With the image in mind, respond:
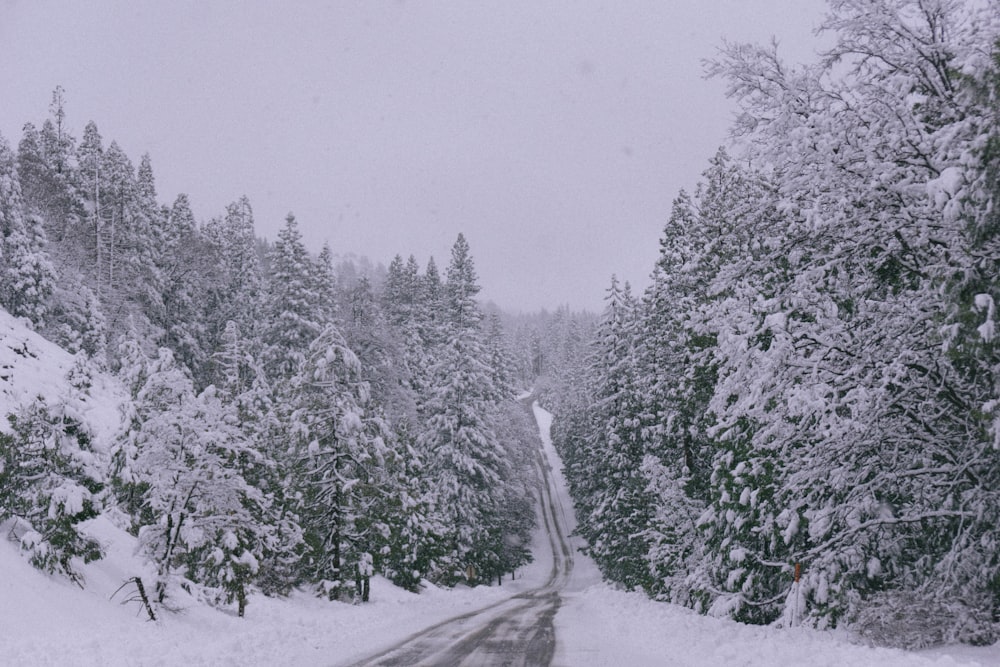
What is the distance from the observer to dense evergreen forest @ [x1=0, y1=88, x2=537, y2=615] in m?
13.9

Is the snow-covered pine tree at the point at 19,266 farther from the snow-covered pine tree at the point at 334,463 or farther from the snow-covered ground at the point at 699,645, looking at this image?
the snow-covered ground at the point at 699,645

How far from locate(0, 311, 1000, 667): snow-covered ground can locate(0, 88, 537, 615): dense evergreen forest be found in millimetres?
827

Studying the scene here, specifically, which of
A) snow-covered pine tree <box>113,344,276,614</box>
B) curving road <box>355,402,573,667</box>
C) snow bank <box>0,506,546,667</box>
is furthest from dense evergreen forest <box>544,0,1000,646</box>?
snow-covered pine tree <box>113,344,276,614</box>

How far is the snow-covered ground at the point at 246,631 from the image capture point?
9.55 metres

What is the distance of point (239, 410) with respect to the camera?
78.3ft

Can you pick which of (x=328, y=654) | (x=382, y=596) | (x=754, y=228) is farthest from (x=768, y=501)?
(x=382, y=596)

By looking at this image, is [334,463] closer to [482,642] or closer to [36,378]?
[36,378]

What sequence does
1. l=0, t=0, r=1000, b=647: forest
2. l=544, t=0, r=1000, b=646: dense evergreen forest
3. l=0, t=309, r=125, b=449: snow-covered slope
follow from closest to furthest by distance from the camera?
l=544, t=0, r=1000, b=646: dense evergreen forest, l=0, t=0, r=1000, b=647: forest, l=0, t=309, r=125, b=449: snow-covered slope

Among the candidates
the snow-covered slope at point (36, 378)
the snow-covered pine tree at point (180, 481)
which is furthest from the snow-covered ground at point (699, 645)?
the snow-covered slope at point (36, 378)

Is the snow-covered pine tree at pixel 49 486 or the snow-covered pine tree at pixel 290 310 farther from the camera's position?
the snow-covered pine tree at pixel 290 310

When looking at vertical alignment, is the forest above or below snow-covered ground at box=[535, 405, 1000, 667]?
above

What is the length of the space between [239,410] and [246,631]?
36.0 feet

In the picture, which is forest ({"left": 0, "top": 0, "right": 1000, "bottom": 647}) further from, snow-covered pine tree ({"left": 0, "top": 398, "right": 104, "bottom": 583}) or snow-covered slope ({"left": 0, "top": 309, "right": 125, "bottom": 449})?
snow-covered slope ({"left": 0, "top": 309, "right": 125, "bottom": 449})

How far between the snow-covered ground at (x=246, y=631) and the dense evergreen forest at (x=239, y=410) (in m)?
0.83
